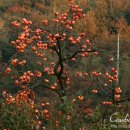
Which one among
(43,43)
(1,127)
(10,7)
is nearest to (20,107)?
(1,127)

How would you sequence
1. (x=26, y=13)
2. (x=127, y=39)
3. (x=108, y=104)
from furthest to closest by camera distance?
(x=26, y=13), (x=127, y=39), (x=108, y=104)

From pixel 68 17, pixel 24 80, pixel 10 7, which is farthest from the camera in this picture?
pixel 10 7

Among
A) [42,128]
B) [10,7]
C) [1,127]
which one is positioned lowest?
[10,7]

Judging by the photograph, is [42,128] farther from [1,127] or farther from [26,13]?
[26,13]

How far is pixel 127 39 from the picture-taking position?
44281mm

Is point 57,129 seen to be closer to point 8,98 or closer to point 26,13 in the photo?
point 8,98

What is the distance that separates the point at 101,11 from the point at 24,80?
4480 cm

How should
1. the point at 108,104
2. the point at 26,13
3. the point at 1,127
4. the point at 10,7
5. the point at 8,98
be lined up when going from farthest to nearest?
the point at 10,7 → the point at 26,13 → the point at 108,104 → the point at 8,98 → the point at 1,127

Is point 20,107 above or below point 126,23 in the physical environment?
above

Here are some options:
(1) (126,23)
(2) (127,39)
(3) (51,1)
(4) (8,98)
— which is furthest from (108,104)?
(3) (51,1)

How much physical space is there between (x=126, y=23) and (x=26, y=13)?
1071 cm

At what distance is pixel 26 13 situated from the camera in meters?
49.1

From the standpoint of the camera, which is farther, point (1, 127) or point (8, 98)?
point (8, 98)

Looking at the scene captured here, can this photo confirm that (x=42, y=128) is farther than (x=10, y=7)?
No
